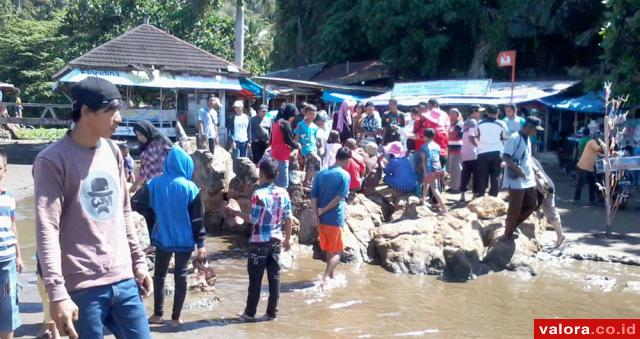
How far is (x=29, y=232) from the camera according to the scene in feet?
37.3

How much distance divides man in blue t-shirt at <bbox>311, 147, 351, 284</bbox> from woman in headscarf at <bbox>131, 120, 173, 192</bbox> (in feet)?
5.49

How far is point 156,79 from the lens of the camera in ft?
70.8

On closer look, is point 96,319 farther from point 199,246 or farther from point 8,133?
point 8,133

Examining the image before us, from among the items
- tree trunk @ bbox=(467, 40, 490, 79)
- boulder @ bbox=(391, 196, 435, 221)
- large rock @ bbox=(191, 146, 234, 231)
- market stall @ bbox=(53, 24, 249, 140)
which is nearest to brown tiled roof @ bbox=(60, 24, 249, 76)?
market stall @ bbox=(53, 24, 249, 140)

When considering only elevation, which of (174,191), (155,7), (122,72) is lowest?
(174,191)

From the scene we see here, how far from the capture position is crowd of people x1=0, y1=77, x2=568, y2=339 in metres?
3.35

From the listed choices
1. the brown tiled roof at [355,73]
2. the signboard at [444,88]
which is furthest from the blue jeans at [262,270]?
the brown tiled roof at [355,73]

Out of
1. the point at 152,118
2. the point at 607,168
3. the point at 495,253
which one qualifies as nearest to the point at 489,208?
the point at 495,253

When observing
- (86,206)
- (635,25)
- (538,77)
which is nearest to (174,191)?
(86,206)

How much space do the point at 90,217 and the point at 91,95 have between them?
563mm

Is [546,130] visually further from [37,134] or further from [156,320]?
[37,134]

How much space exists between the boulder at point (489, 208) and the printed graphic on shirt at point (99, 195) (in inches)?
304

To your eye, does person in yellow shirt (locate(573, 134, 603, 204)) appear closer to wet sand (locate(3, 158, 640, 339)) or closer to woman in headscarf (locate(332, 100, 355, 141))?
wet sand (locate(3, 158, 640, 339))

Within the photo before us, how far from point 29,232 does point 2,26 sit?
39931 millimetres
